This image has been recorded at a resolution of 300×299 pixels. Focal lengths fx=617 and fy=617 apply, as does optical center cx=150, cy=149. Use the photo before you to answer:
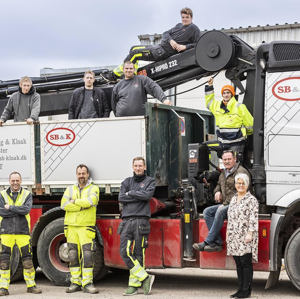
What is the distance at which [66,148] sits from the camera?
9484 millimetres

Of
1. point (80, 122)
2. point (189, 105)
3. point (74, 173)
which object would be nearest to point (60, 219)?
point (74, 173)

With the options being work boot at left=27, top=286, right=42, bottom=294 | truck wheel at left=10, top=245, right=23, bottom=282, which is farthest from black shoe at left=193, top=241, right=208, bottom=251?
truck wheel at left=10, top=245, right=23, bottom=282

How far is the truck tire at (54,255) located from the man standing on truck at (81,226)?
414 mm

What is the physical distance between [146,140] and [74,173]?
1.30 metres

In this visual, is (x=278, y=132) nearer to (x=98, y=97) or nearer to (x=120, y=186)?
(x=120, y=186)

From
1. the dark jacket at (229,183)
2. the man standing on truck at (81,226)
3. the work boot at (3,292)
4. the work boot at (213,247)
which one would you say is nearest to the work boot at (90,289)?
the man standing on truck at (81,226)

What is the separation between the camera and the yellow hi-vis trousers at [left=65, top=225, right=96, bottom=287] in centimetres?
909

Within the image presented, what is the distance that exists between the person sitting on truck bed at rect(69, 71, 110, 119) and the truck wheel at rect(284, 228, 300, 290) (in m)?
3.59

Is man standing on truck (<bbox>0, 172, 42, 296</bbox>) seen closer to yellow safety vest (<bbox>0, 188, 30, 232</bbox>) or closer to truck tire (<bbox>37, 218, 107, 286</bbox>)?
yellow safety vest (<bbox>0, 188, 30, 232</bbox>)

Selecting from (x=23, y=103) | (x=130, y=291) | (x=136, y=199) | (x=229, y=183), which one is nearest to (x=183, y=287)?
(x=130, y=291)

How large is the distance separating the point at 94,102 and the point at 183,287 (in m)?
3.23

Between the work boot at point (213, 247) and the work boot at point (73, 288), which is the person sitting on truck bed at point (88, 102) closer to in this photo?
the work boot at point (73, 288)

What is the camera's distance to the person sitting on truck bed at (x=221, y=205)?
8.47 metres

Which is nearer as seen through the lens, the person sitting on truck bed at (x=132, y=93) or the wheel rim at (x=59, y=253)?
the person sitting on truck bed at (x=132, y=93)
